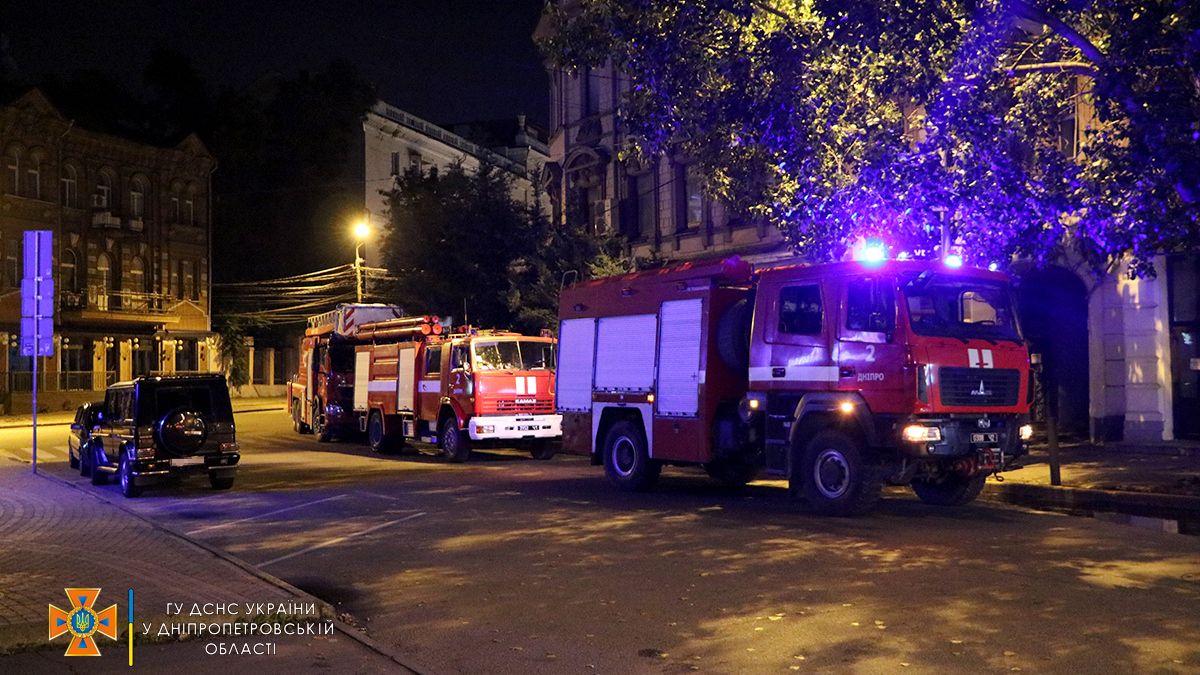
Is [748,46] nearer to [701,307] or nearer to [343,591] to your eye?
[701,307]

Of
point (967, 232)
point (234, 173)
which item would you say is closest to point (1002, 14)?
point (967, 232)

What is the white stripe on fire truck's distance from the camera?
13.0 metres

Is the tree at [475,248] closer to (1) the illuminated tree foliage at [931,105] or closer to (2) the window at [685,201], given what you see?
(2) the window at [685,201]

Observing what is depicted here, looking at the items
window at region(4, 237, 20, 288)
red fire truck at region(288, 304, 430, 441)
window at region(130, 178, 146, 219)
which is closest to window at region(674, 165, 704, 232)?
red fire truck at region(288, 304, 430, 441)

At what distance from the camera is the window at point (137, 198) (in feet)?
170

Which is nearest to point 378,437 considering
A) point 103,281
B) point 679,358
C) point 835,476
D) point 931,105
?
point 679,358

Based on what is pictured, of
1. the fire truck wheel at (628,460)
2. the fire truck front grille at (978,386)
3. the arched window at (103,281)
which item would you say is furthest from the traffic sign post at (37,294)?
the arched window at (103,281)

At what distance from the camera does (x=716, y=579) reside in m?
9.27

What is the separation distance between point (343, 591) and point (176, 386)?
28.7ft

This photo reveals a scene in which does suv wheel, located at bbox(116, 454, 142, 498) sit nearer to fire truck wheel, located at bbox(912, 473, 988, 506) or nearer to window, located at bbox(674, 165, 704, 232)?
fire truck wheel, located at bbox(912, 473, 988, 506)

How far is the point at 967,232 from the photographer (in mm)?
15070

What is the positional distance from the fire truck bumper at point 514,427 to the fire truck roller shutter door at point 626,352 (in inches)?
198

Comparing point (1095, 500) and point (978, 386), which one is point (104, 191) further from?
point (978, 386)

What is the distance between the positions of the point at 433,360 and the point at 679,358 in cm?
952
